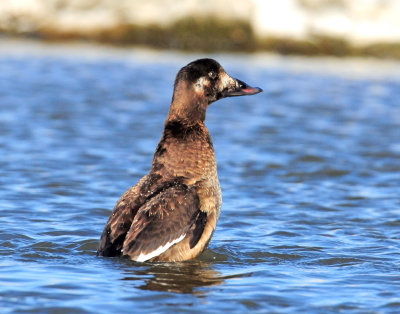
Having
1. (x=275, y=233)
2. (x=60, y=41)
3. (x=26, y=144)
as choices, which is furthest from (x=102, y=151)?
(x=60, y=41)

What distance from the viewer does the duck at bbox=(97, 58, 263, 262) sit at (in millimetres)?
5711

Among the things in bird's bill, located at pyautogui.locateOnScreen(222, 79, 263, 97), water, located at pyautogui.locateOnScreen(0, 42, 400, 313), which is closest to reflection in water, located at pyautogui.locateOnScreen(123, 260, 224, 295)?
water, located at pyautogui.locateOnScreen(0, 42, 400, 313)

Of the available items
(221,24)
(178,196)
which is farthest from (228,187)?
(221,24)

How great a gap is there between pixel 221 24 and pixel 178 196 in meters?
15.3

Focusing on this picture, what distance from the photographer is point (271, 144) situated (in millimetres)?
11453

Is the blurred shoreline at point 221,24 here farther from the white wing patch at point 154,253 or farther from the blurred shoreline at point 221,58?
the white wing patch at point 154,253

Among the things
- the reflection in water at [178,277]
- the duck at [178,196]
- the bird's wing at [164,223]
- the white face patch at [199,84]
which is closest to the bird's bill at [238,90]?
the duck at [178,196]

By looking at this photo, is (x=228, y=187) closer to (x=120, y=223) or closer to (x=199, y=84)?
(x=199, y=84)

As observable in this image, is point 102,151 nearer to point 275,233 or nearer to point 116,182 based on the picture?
point 116,182

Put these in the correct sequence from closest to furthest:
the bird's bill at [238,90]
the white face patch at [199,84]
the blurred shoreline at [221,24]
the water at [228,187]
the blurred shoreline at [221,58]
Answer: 1. the water at [228,187]
2. the white face patch at [199,84]
3. the bird's bill at [238,90]
4. the blurred shoreline at [221,58]
5. the blurred shoreline at [221,24]

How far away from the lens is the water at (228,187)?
17.6 feet

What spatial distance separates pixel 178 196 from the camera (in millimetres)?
5902

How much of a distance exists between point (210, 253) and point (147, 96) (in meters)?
8.92

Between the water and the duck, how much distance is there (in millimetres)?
144
